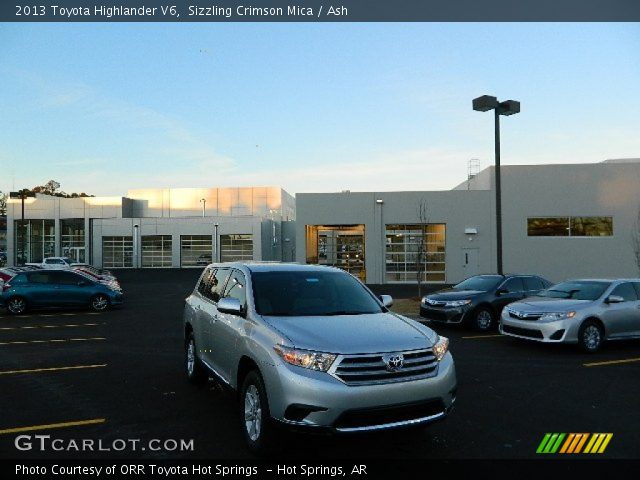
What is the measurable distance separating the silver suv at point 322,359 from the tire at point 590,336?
618 cm

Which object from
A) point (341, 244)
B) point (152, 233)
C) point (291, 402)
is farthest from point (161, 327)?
point (152, 233)

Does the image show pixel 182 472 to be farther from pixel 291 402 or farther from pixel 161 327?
pixel 161 327

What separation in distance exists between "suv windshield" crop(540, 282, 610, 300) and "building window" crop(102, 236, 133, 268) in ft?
163

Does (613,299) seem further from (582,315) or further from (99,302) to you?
(99,302)

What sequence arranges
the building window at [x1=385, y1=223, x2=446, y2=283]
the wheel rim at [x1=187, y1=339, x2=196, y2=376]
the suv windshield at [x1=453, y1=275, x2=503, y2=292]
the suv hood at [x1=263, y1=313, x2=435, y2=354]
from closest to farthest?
the suv hood at [x1=263, y1=313, x2=435, y2=354]
the wheel rim at [x1=187, y1=339, x2=196, y2=376]
the suv windshield at [x1=453, y1=275, x2=503, y2=292]
the building window at [x1=385, y1=223, x2=446, y2=283]

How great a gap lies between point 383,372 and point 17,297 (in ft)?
54.9

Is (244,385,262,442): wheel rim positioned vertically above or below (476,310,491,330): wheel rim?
above

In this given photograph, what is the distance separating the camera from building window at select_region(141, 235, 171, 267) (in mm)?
54875

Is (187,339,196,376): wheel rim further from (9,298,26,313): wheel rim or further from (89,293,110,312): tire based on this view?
(9,298,26,313): wheel rim

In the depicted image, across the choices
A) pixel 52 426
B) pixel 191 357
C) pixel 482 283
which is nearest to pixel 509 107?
pixel 482 283

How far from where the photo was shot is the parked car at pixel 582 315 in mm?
10297

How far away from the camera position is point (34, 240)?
58.0 m

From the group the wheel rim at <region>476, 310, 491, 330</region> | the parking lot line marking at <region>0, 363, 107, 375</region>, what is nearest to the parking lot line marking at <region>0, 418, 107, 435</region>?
the parking lot line marking at <region>0, 363, 107, 375</region>

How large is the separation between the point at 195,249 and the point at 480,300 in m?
44.8
